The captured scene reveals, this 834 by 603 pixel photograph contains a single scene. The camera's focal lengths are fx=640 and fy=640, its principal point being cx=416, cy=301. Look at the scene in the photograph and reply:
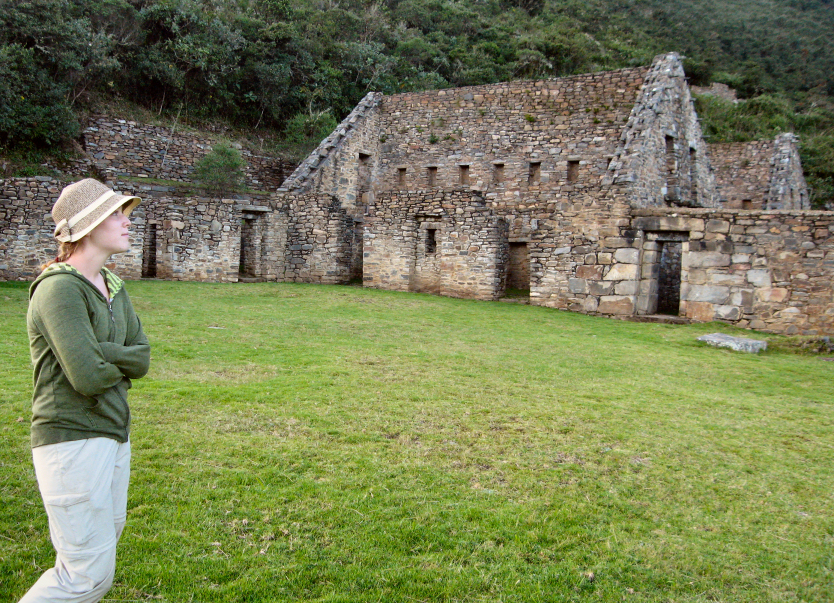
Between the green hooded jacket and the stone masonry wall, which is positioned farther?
the stone masonry wall

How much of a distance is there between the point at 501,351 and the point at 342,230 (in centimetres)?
1109

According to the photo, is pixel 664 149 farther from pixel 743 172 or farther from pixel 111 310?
pixel 111 310

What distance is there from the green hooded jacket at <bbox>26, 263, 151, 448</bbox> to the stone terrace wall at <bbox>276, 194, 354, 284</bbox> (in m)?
→ 17.4

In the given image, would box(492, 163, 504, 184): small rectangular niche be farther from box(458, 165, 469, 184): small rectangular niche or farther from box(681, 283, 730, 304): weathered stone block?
box(681, 283, 730, 304): weathered stone block

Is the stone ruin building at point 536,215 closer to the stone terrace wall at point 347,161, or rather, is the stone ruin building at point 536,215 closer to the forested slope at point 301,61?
the stone terrace wall at point 347,161

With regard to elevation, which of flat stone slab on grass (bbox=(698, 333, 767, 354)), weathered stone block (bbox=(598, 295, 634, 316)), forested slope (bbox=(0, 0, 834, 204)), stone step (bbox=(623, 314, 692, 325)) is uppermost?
forested slope (bbox=(0, 0, 834, 204))

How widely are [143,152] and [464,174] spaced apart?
40.1 ft

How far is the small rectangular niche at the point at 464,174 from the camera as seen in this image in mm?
23516

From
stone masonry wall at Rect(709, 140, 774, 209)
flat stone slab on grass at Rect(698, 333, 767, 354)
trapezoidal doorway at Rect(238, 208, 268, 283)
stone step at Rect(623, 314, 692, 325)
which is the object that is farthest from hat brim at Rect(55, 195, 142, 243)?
stone masonry wall at Rect(709, 140, 774, 209)

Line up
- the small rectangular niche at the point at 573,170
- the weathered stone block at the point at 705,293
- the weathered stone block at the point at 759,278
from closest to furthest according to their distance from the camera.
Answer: the weathered stone block at the point at 759,278, the weathered stone block at the point at 705,293, the small rectangular niche at the point at 573,170

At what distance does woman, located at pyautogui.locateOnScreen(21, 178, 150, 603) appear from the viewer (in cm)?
264

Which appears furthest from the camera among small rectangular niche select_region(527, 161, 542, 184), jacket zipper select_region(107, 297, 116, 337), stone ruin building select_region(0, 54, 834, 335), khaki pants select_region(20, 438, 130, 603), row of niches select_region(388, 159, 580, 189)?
small rectangular niche select_region(527, 161, 542, 184)

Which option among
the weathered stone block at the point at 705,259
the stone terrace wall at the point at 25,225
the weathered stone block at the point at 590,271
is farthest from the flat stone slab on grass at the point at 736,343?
the stone terrace wall at the point at 25,225

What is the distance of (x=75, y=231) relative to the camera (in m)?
2.88
